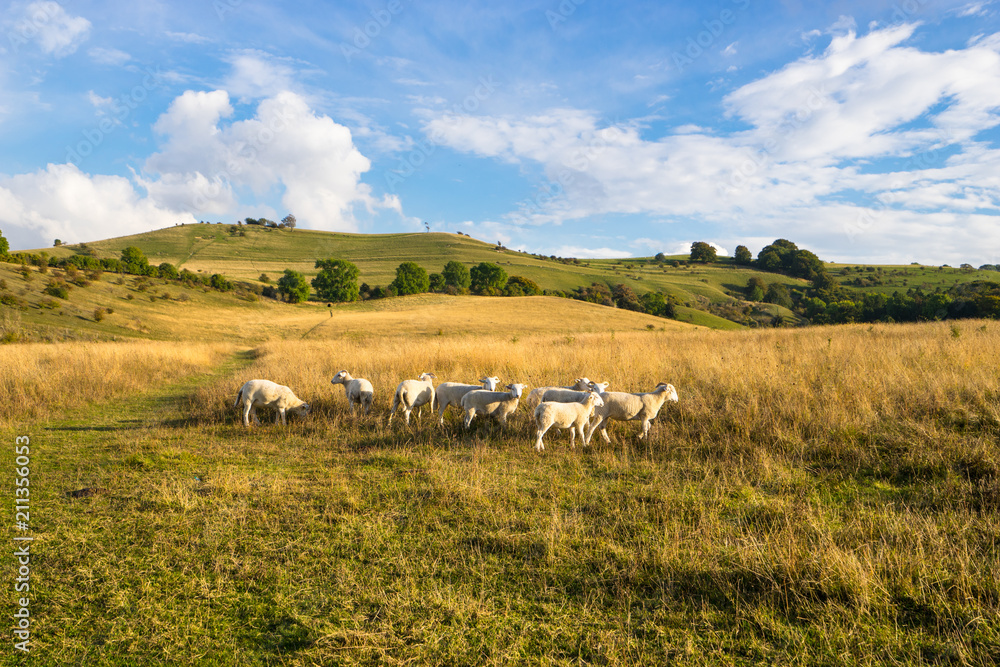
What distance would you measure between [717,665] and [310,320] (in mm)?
60657

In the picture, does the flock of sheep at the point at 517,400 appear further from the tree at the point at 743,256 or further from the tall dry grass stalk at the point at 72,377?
the tree at the point at 743,256

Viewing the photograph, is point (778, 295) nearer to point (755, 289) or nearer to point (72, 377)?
point (755, 289)

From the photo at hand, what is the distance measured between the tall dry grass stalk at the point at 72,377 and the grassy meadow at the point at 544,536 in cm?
192

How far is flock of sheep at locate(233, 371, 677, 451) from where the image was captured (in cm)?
873

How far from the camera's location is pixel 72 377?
47.6 feet

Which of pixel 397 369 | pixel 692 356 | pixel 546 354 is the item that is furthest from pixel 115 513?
pixel 692 356

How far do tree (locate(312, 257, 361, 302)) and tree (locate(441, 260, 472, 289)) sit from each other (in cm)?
1990

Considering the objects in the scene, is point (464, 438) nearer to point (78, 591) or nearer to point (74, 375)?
point (78, 591)

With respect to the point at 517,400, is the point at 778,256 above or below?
above

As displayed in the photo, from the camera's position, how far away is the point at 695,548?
4.88 metres

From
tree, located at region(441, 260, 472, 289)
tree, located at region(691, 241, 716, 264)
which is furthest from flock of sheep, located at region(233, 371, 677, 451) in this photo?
tree, located at region(691, 241, 716, 264)

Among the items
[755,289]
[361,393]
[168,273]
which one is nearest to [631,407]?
[361,393]

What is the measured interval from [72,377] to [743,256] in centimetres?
16101

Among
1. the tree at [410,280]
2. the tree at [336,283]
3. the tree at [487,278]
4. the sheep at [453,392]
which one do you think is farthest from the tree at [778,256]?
the sheep at [453,392]
